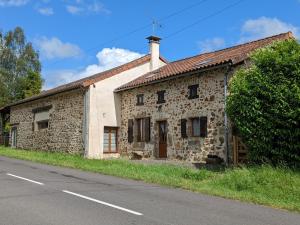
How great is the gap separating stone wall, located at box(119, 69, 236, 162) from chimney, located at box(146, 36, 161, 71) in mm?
3614

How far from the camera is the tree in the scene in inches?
2013

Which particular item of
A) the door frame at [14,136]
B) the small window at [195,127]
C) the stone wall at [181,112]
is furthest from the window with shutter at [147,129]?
the door frame at [14,136]

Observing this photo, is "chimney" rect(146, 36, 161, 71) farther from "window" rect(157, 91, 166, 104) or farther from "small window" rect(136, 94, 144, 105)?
"window" rect(157, 91, 166, 104)

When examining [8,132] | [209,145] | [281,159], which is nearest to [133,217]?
[281,159]

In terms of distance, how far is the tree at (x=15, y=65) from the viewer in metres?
51.1

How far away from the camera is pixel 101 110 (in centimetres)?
2523

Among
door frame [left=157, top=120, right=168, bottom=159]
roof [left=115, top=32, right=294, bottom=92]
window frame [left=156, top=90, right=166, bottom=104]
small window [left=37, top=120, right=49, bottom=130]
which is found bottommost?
door frame [left=157, top=120, right=168, bottom=159]

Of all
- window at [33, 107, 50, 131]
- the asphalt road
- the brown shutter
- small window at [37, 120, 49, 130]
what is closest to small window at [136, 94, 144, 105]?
the brown shutter

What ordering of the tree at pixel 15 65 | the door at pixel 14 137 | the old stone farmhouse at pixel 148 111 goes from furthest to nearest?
the tree at pixel 15 65 < the door at pixel 14 137 < the old stone farmhouse at pixel 148 111

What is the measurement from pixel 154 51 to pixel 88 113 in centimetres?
672

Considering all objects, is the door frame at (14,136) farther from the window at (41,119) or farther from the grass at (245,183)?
the grass at (245,183)

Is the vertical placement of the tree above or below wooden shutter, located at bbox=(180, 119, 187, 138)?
above

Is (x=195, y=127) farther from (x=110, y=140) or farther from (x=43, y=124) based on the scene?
(x=43, y=124)

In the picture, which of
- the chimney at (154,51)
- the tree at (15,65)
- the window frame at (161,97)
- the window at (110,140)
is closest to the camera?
the window frame at (161,97)
